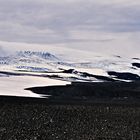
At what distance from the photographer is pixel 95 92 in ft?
193

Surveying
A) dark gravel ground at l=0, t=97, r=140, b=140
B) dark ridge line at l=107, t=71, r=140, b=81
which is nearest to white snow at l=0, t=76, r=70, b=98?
dark gravel ground at l=0, t=97, r=140, b=140

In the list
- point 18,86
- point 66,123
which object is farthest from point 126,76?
point 66,123

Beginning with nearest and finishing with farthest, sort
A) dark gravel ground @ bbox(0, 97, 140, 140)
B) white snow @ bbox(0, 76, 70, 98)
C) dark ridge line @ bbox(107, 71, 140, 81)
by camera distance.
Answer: dark gravel ground @ bbox(0, 97, 140, 140), white snow @ bbox(0, 76, 70, 98), dark ridge line @ bbox(107, 71, 140, 81)

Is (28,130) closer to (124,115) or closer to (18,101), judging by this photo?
(124,115)

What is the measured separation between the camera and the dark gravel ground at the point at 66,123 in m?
22.6

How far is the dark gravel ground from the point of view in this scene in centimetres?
2263

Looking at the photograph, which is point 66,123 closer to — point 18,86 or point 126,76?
point 18,86

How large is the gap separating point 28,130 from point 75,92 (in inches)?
1364

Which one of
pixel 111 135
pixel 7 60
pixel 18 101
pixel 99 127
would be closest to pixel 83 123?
pixel 99 127

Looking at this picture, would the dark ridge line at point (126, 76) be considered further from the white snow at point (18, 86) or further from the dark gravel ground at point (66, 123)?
the dark gravel ground at point (66, 123)

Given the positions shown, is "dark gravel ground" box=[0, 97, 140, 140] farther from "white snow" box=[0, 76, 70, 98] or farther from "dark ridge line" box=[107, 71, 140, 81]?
"dark ridge line" box=[107, 71, 140, 81]

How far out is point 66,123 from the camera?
27.5m

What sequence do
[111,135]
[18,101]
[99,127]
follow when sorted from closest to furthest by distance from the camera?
[111,135] < [99,127] < [18,101]

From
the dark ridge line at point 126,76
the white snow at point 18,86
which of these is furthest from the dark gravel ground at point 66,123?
the dark ridge line at point 126,76
